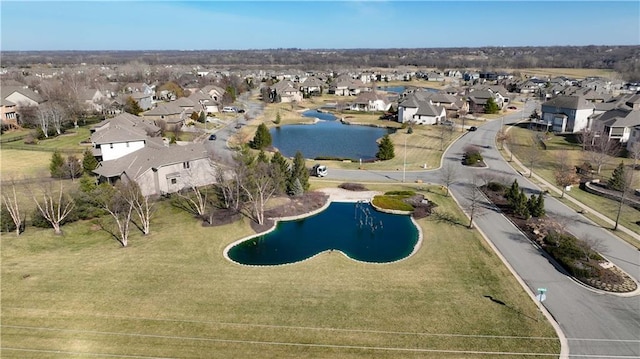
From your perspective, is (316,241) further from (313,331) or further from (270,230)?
(313,331)

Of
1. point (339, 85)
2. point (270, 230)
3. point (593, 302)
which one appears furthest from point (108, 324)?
point (339, 85)

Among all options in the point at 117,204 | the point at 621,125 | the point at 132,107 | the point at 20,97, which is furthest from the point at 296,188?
the point at 20,97

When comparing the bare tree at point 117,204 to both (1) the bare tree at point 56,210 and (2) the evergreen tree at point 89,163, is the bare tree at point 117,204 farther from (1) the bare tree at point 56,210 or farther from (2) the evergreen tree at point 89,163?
(2) the evergreen tree at point 89,163

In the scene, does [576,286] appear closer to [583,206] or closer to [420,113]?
[583,206]

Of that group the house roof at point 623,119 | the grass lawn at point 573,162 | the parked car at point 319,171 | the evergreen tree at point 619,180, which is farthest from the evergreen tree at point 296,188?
the house roof at point 623,119

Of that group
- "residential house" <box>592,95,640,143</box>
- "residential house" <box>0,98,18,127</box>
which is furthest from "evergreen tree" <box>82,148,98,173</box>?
"residential house" <box>592,95,640,143</box>

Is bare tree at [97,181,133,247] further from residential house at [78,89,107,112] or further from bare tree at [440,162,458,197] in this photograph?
residential house at [78,89,107,112]
